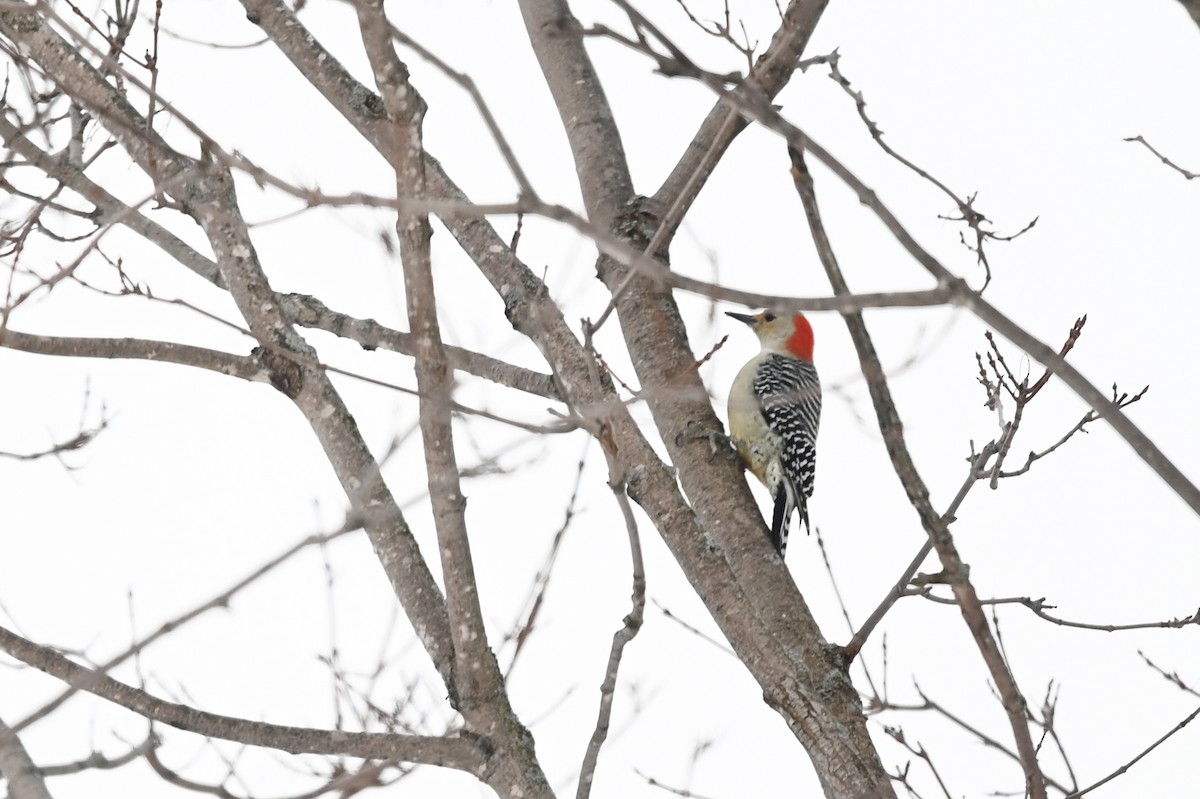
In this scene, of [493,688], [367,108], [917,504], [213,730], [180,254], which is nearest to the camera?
[917,504]

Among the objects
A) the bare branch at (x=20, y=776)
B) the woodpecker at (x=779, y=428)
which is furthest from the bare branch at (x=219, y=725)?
the woodpecker at (x=779, y=428)

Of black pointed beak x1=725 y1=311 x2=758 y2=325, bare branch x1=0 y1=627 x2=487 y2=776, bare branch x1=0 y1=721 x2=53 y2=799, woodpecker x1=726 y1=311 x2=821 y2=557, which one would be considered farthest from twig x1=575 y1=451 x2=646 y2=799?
black pointed beak x1=725 y1=311 x2=758 y2=325

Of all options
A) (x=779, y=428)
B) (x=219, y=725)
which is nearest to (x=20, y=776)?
(x=219, y=725)

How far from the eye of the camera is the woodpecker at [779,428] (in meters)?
6.08

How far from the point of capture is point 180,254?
3.62 meters

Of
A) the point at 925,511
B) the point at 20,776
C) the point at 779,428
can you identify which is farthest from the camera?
the point at 779,428

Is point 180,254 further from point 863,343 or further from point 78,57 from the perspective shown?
point 863,343

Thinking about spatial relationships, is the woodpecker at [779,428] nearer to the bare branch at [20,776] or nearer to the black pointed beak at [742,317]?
the black pointed beak at [742,317]

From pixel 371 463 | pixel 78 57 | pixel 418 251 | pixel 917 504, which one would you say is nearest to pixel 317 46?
pixel 78 57

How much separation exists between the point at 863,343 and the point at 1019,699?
50cm

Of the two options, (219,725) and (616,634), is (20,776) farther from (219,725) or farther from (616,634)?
(616,634)

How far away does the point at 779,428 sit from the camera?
6.21 m

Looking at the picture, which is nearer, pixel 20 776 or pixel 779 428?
pixel 20 776

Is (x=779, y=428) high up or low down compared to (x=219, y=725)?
up
